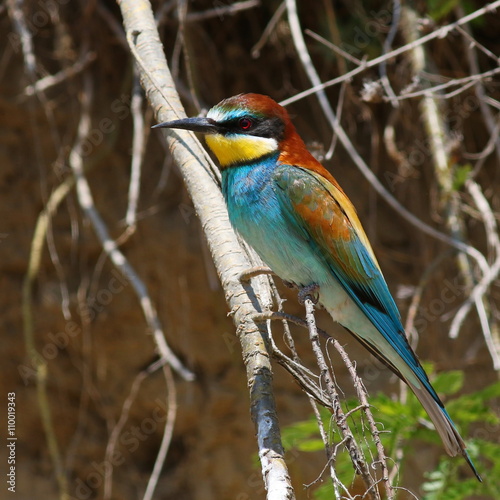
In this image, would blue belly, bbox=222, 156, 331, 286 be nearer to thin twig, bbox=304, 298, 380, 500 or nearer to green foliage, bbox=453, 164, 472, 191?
thin twig, bbox=304, 298, 380, 500

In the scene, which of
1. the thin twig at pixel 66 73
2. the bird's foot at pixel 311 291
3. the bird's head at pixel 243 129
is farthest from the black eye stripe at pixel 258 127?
the thin twig at pixel 66 73

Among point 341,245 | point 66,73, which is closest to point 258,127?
point 341,245

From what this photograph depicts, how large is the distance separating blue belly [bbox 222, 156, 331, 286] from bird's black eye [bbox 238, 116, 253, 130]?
0.11 meters

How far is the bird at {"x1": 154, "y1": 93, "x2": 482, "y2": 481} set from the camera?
181 cm

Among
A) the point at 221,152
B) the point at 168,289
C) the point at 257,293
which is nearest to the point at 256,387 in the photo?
the point at 257,293

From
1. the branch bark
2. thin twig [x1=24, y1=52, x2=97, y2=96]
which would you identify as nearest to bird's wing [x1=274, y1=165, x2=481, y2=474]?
the branch bark

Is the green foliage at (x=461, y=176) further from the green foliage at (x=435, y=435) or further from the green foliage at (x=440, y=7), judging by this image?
the green foliage at (x=435, y=435)

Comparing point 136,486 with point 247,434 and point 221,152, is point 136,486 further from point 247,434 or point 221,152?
point 221,152

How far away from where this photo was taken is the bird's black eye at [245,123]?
1902 millimetres

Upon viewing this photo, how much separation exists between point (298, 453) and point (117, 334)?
3.39 feet

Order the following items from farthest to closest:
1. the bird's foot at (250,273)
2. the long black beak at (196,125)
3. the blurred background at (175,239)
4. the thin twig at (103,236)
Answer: the blurred background at (175,239)
the thin twig at (103,236)
the long black beak at (196,125)
the bird's foot at (250,273)

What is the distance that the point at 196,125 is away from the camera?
1.80 meters

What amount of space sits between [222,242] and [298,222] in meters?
0.27

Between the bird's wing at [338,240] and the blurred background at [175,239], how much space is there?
0.97 metres
